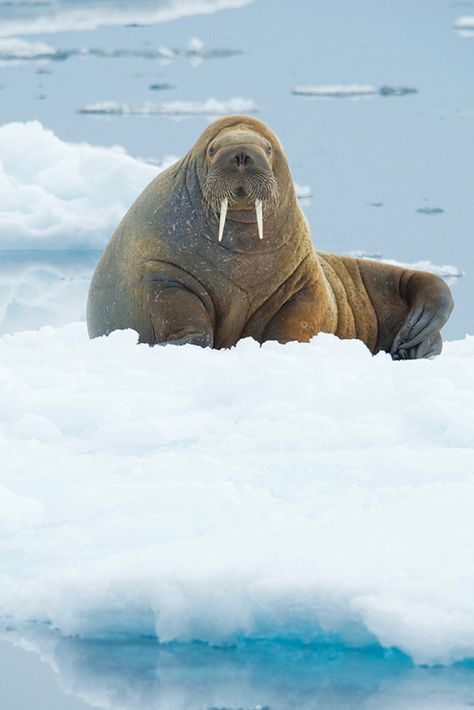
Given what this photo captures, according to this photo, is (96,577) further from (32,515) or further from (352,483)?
(352,483)

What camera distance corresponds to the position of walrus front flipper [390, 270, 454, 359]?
8.73 m

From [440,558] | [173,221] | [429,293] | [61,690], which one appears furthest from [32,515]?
[429,293]

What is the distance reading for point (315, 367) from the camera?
20.6 ft

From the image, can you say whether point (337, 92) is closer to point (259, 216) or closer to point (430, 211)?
point (430, 211)

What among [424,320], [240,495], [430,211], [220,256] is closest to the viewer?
[240,495]

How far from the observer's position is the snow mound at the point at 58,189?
16312mm

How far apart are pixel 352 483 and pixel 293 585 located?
111 cm

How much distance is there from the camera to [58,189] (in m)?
17.0

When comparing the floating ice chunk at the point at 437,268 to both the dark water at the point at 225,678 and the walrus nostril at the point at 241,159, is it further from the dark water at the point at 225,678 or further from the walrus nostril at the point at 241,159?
the dark water at the point at 225,678

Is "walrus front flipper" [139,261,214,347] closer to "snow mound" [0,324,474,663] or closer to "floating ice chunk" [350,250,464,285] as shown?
"snow mound" [0,324,474,663]

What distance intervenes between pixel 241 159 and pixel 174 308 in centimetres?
94

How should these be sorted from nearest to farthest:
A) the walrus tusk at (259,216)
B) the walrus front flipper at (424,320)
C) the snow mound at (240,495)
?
1. the snow mound at (240,495)
2. the walrus tusk at (259,216)
3. the walrus front flipper at (424,320)

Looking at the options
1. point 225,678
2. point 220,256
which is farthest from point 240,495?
point 220,256

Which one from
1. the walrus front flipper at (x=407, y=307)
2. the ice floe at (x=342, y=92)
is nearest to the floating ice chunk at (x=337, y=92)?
the ice floe at (x=342, y=92)
